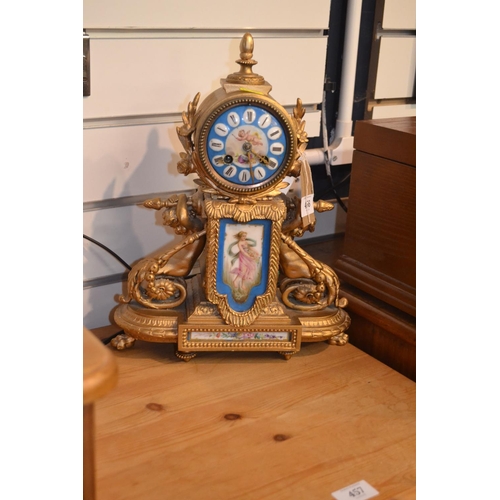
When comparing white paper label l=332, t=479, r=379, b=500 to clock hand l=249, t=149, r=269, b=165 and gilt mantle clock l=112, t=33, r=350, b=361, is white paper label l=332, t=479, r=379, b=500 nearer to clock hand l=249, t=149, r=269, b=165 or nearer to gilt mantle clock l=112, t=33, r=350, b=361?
gilt mantle clock l=112, t=33, r=350, b=361

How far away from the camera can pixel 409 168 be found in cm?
110

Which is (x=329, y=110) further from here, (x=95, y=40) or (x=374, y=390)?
(x=374, y=390)

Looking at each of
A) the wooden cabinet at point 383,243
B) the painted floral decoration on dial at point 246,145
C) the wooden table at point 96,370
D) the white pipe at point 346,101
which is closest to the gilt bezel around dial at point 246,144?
the painted floral decoration on dial at point 246,145

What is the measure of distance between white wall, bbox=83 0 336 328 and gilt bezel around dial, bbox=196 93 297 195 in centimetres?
25

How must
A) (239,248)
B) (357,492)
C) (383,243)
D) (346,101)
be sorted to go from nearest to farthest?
(357,492)
(239,248)
(383,243)
(346,101)

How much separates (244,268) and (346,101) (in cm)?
56

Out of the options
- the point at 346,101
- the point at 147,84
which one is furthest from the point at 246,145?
the point at 346,101

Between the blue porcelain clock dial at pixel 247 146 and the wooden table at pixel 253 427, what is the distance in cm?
30

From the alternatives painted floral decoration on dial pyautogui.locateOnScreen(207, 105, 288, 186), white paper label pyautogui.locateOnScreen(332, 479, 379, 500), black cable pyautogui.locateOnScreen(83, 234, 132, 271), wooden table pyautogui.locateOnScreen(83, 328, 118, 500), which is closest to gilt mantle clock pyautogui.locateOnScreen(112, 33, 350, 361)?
painted floral decoration on dial pyautogui.locateOnScreen(207, 105, 288, 186)

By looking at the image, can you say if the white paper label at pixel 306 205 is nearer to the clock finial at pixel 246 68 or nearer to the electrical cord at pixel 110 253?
the clock finial at pixel 246 68

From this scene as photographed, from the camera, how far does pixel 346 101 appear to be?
147 centimetres

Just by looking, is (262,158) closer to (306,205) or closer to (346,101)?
(306,205)

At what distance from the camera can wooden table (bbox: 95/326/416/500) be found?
33.9 inches

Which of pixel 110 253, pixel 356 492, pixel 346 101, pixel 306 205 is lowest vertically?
pixel 356 492
